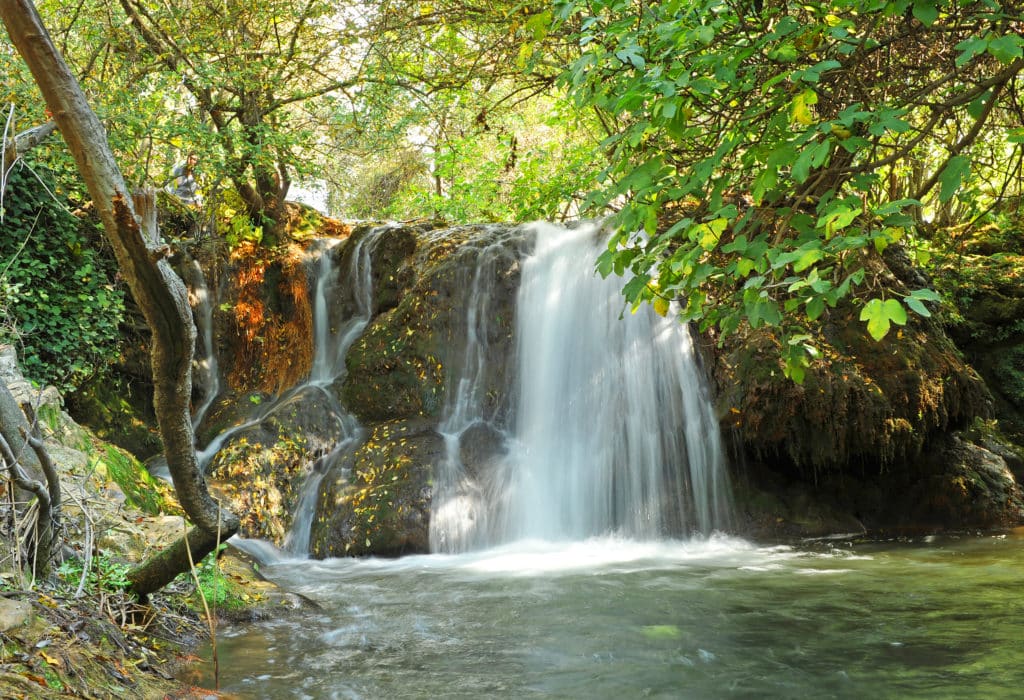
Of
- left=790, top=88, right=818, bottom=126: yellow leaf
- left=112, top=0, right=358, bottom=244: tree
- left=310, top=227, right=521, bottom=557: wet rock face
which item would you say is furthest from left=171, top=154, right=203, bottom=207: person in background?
left=790, top=88, right=818, bottom=126: yellow leaf

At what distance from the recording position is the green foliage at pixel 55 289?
9555 millimetres

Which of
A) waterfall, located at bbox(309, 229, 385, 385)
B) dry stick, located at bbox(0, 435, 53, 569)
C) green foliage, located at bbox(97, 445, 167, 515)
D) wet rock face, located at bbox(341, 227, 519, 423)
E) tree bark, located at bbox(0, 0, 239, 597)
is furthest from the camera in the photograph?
waterfall, located at bbox(309, 229, 385, 385)

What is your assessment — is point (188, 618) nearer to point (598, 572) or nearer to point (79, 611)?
point (79, 611)

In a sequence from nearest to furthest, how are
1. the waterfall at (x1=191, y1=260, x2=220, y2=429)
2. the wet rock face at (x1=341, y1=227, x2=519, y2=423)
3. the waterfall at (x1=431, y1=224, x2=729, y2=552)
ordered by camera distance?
the waterfall at (x1=431, y1=224, x2=729, y2=552), the wet rock face at (x1=341, y1=227, x2=519, y2=423), the waterfall at (x1=191, y1=260, x2=220, y2=429)

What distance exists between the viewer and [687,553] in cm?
773

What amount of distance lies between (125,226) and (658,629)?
4.05 meters

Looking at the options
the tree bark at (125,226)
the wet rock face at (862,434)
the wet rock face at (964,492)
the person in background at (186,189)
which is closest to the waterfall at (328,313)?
the person in background at (186,189)

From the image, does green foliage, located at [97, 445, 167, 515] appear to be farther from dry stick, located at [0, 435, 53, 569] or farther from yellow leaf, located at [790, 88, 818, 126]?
yellow leaf, located at [790, 88, 818, 126]

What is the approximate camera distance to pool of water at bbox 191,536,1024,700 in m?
4.00

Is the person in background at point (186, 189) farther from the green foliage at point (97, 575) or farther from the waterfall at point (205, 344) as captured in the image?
the green foliage at point (97, 575)

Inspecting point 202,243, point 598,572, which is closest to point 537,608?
point 598,572

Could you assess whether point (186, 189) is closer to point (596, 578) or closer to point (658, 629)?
point (596, 578)

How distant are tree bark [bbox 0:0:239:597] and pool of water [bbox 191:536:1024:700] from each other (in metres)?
1.67

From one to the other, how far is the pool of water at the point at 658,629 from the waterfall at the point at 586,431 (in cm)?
102
